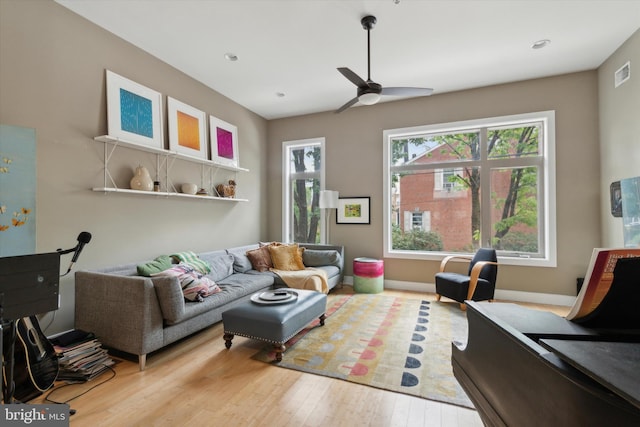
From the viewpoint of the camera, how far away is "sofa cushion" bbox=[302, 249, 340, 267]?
4758 mm

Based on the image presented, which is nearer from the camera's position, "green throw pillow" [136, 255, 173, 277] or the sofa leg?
the sofa leg

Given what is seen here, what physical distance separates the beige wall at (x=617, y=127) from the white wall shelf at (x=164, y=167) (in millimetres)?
5119

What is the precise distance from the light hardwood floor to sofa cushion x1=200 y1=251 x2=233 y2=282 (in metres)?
1.32

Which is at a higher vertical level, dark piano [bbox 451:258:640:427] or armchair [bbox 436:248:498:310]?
dark piano [bbox 451:258:640:427]

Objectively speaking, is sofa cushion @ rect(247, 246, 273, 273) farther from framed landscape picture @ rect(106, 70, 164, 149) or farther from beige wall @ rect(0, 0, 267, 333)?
framed landscape picture @ rect(106, 70, 164, 149)

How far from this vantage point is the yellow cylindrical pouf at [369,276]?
462 cm

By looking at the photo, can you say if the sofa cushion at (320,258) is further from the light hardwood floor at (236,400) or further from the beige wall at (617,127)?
the beige wall at (617,127)

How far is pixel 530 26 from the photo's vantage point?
119 inches

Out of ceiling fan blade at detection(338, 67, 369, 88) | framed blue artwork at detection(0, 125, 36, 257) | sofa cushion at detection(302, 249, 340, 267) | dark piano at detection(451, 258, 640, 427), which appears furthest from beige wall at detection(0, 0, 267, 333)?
dark piano at detection(451, 258, 640, 427)

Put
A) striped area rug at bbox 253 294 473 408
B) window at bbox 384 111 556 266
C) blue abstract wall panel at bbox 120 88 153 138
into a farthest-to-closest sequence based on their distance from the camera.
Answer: window at bbox 384 111 556 266, blue abstract wall panel at bbox 120 88 153 138, striped area rug at bbox 253 294 473 408

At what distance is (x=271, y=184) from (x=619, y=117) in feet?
17.2

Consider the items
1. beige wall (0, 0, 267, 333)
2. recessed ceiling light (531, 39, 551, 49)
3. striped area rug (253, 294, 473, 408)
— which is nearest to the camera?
striped area rug (253, 294, 473, 408)

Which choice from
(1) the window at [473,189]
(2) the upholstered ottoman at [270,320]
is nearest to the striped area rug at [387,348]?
(2) the upholstered ottoman at [270,320]

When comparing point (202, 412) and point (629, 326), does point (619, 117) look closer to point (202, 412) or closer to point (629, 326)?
point (629, 326)
